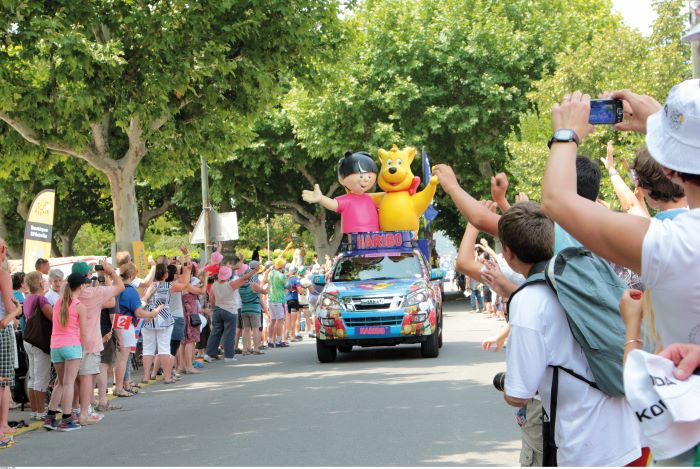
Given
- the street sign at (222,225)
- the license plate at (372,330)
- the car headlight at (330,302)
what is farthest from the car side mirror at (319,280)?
the street sign at (222,225)

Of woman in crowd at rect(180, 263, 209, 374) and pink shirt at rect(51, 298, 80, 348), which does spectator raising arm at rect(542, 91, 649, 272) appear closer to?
pink shirt at rect(51, 298, 80, 348)

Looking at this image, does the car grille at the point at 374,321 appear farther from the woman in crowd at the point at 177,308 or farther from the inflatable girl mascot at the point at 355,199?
the woman in crowd at the point at 177,308

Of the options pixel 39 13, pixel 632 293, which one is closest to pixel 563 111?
pixel 632 293

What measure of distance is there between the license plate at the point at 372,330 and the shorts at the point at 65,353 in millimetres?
6446

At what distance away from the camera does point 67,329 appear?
10883mm

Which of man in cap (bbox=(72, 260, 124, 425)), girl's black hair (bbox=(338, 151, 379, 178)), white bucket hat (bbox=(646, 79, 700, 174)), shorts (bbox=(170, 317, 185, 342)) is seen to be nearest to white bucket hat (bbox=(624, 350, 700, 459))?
white bucket hat (bbox=(646, 79, 700, 174))

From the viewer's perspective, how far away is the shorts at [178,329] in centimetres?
1569

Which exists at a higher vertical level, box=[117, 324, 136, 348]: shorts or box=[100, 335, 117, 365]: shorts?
box=[117, 324, 136, 348]: shorts

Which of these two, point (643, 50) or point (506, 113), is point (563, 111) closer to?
point (643, 50)

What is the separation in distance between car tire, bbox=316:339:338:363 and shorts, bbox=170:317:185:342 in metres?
2.50

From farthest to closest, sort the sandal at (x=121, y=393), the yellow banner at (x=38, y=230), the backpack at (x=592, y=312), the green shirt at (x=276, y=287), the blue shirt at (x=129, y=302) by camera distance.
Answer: the green shirt at (x=276, y=287), the yellow banner at (x=38, y=230), the sandal at (x=121, y=393), the blue shirt at (x=129, y=302), the backpack at (x=592, y=312)

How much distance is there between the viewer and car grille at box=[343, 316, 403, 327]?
16531mm

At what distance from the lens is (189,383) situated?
50.6 feet

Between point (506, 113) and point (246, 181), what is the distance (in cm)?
1190
